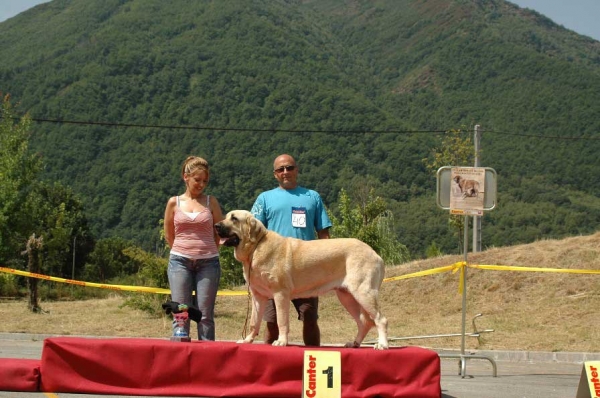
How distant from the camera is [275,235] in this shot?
25.3ft

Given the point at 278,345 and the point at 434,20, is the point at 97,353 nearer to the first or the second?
the point at 278,345

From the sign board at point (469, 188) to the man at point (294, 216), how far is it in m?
2.62

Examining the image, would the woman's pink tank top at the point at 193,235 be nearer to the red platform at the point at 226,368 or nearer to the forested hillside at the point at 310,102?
the red platform at the point at 226,368

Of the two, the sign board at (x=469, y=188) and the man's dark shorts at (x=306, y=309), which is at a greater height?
the sign board at (x=469, y=188)

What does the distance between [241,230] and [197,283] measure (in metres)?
1.09

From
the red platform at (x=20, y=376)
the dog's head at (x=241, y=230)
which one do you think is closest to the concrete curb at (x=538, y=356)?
the dog's head at (x=241, y=230)

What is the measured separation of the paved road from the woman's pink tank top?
1789mm

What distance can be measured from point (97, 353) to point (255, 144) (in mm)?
70289

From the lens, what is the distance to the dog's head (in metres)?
7.58

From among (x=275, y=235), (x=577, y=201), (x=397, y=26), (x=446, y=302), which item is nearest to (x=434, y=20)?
(x=397, y=26)

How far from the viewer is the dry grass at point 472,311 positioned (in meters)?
15.6

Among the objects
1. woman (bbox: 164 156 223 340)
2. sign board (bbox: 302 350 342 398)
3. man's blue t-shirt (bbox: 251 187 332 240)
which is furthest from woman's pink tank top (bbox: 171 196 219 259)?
sign board (bbox: 302 350 342 398)

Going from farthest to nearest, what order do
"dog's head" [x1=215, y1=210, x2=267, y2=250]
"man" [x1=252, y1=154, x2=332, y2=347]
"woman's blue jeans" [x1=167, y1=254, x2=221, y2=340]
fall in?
"man" [x1=252, y1=154, x2=332, y2=347]
"woman's blue jeans" [x1=167, y1=254, x2=221, y2=340]
"dog's head" [x1=215, y1=210, x2=267, y2=250]

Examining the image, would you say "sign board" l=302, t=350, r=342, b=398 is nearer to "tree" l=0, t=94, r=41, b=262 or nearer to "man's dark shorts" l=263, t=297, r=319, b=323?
"man's dark shorts" l=263, t=297, r=319, b=323
